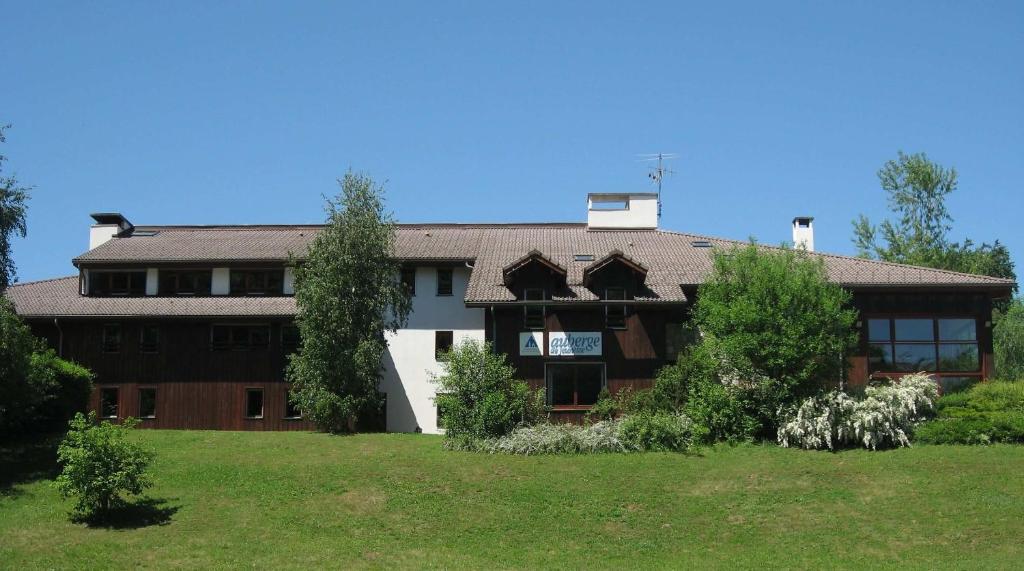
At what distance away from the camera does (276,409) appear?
127 feet

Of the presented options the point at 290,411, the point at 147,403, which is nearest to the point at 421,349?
the point at 290,411

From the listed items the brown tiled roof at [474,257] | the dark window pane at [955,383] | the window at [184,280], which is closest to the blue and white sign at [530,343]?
the brown tiled roof at [474,257]

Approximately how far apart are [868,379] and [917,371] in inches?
73.4

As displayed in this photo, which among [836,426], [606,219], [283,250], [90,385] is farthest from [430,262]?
[836,426]

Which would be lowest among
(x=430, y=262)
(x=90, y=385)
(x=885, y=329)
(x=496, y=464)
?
(x=496, y=464)

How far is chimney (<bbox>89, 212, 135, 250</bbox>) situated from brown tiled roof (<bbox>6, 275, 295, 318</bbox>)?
446 centimetres

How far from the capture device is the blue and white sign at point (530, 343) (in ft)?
117

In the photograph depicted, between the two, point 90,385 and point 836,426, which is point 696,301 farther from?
point 90,385

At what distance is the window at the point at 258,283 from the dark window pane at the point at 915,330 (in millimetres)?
23561

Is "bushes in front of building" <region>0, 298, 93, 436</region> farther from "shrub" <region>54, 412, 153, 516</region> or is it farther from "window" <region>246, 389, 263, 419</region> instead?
"window" <region>246, 389, 263, 419</region>

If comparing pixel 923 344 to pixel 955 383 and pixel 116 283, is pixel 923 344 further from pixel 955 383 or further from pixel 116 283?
pixel 116 283

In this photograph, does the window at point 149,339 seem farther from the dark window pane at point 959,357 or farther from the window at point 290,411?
the dark window pane at point 959,357

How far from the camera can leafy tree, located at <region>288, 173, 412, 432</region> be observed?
35656 millimetres

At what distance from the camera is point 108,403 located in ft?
128
